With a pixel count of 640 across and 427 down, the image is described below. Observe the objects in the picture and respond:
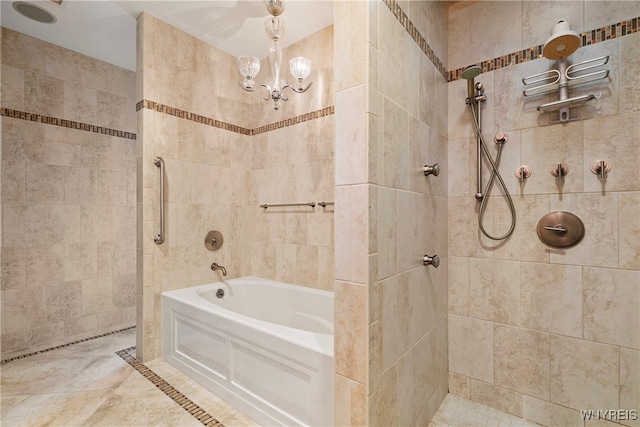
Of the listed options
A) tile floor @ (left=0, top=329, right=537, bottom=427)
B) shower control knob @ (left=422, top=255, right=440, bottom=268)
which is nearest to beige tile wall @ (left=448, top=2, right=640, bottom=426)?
tile floor @ (left=0, top=329, right=537, bottom=427)

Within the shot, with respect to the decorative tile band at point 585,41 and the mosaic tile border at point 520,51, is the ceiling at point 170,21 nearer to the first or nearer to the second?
the mosaic tile border at point 520,51

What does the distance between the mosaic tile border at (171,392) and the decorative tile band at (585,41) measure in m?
2.54

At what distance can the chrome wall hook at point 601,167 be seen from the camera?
1484 millimetres

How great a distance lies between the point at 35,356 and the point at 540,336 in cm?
352

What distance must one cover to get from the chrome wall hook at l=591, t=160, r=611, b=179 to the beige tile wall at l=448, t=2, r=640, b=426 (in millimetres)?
24

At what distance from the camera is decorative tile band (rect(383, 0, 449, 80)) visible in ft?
4.41

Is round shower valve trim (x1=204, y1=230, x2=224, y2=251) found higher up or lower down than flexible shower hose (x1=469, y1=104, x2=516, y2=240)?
lower down

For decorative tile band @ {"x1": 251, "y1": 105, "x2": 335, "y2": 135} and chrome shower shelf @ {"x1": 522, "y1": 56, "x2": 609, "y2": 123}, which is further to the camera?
decorative tile band @ {"x1": 251, "y1": 105, "x2": 335, "y2": 135}

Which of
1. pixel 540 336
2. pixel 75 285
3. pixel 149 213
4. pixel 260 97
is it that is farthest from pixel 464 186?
pixel 75 285

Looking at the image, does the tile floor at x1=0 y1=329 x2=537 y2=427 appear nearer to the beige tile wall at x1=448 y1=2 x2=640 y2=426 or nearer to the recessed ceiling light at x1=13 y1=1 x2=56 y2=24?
the beige tile wall at x1=448 y1=2 x2=640 y2=426

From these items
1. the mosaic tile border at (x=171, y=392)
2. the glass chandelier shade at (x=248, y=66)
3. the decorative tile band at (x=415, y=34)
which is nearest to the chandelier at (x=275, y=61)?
the glass chandelier shade at (x=248, y=66)

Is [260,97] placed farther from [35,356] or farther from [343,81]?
[35,356]

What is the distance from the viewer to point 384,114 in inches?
49.5

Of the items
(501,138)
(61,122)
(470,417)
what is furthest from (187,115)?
(470,417)
